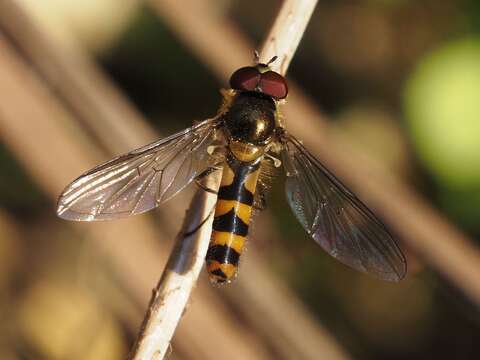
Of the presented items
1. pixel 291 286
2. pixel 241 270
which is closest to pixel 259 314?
pixel 241 270

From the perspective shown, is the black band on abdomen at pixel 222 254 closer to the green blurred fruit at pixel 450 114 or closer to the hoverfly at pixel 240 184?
the hoverfly at pixel 240 184

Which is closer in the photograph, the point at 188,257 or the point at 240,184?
the point at 188,257

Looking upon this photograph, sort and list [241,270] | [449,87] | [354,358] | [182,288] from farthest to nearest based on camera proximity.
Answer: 1. [449,87]
2. [354,358]
3. [241,270]
4. [182,288]

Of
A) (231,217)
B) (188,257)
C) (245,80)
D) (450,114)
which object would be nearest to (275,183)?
(450,114)

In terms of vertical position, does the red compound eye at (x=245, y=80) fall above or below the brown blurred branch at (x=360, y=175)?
below

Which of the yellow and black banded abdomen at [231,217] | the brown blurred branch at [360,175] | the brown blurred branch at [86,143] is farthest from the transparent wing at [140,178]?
the brown blurred branch at [360,175]

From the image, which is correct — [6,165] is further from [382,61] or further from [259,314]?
[382,61]

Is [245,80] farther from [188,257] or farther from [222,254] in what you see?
[188,257]
